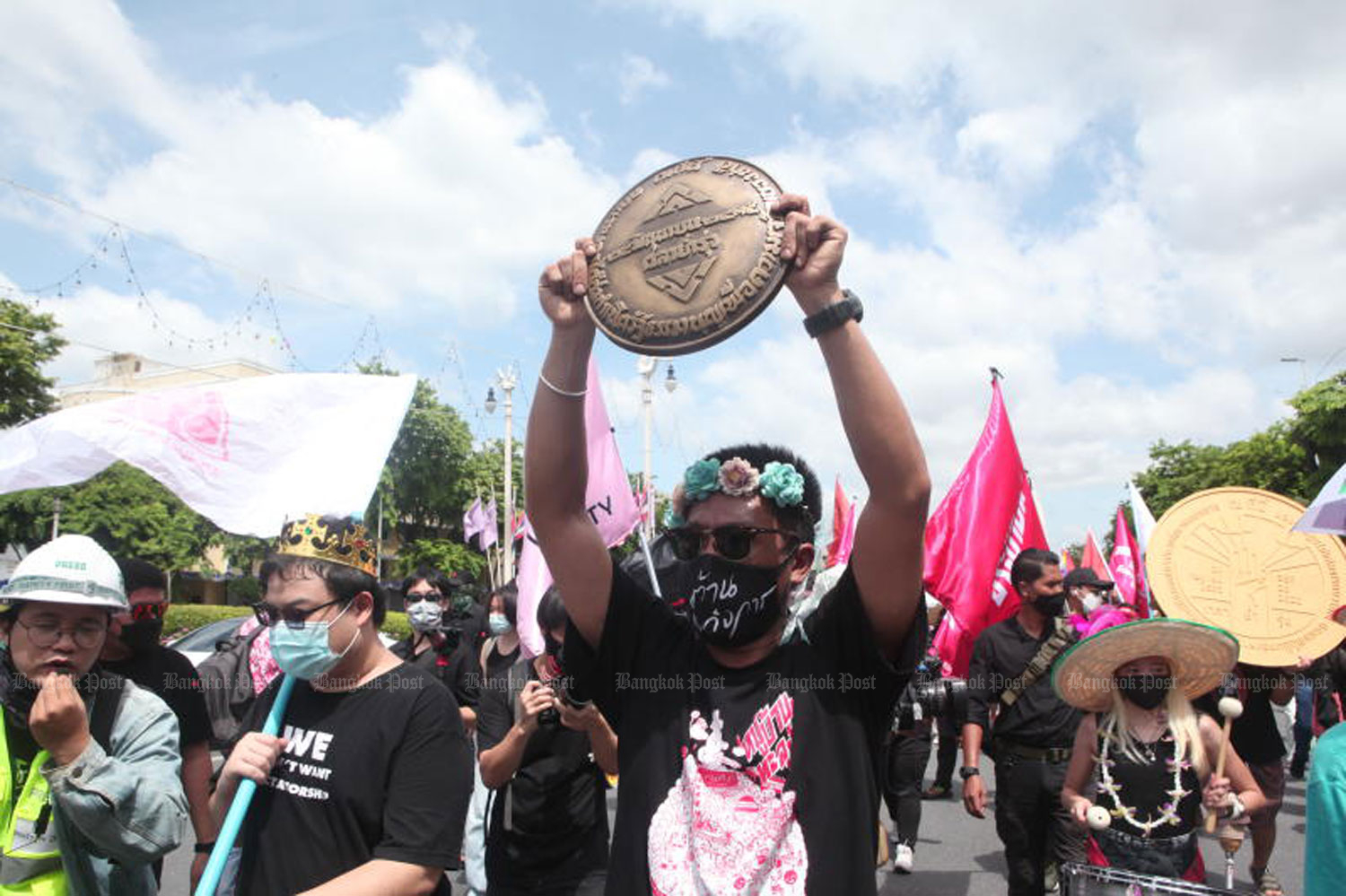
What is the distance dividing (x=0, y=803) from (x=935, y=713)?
A: 321 cm

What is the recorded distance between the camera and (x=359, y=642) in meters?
2.94

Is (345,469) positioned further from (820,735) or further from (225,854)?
(820,735)

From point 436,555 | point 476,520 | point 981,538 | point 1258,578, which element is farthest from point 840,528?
point 436,555

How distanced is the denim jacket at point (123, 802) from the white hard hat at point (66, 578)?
32cm

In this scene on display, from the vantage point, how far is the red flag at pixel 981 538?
6449 mm

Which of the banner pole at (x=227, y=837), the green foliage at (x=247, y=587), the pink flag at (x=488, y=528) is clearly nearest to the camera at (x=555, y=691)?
the banner pole at (x=227, y=837)

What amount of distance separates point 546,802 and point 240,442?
195 centimetres

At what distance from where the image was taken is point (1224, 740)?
13.7 feet

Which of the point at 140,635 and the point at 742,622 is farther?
the point at 140,635

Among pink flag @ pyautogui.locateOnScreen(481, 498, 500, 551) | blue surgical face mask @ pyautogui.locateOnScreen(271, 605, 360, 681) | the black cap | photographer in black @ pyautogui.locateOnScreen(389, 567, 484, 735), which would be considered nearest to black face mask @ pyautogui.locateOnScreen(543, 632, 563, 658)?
blue surgical face mask @ pyautogui.locateOnScreen(271, 605, 360, 681)

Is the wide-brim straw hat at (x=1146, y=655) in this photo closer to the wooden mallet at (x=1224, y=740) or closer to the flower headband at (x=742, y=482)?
the wooden mallet at (x=1224, y=740)

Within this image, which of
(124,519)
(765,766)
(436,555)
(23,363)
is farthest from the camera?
(436,555)

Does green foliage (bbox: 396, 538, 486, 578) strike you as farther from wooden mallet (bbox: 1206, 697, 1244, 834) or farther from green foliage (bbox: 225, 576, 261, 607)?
wooden mallet (bbox: 1206, 697, 1244, 834)

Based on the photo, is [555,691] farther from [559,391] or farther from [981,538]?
[981,538]
